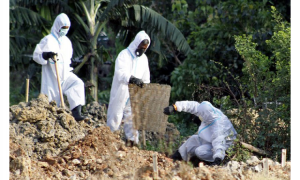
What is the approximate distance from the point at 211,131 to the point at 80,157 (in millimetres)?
1888

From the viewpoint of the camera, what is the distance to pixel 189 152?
8.14 metres

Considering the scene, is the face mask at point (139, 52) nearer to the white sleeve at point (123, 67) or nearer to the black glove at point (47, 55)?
the white sleeve at point (123, 67)

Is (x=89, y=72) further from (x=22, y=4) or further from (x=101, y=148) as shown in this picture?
(x=101, y=148)

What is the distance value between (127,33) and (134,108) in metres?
5.32

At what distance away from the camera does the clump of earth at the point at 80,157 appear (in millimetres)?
6371

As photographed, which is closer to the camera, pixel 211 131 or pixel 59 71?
pixel 211 131

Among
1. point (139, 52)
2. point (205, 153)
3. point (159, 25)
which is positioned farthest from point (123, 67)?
point (159, 25)

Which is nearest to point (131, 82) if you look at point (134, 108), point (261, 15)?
point (134, 108)

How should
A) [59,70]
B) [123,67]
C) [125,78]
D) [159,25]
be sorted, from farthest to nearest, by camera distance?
[159,25] < [59,70] < [123,67] < [125,78]

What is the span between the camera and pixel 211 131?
7.81 m

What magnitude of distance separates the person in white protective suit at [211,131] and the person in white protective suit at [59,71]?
239 centimetres

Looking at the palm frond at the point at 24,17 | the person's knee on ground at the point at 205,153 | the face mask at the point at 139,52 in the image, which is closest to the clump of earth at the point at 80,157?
the person's knee on ground at the point at 205,153

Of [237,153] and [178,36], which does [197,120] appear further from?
[237,153]

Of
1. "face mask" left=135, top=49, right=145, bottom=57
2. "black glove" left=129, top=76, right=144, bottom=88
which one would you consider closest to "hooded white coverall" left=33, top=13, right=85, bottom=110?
"face mask" left=135, top=49, right=145, bottom=57
